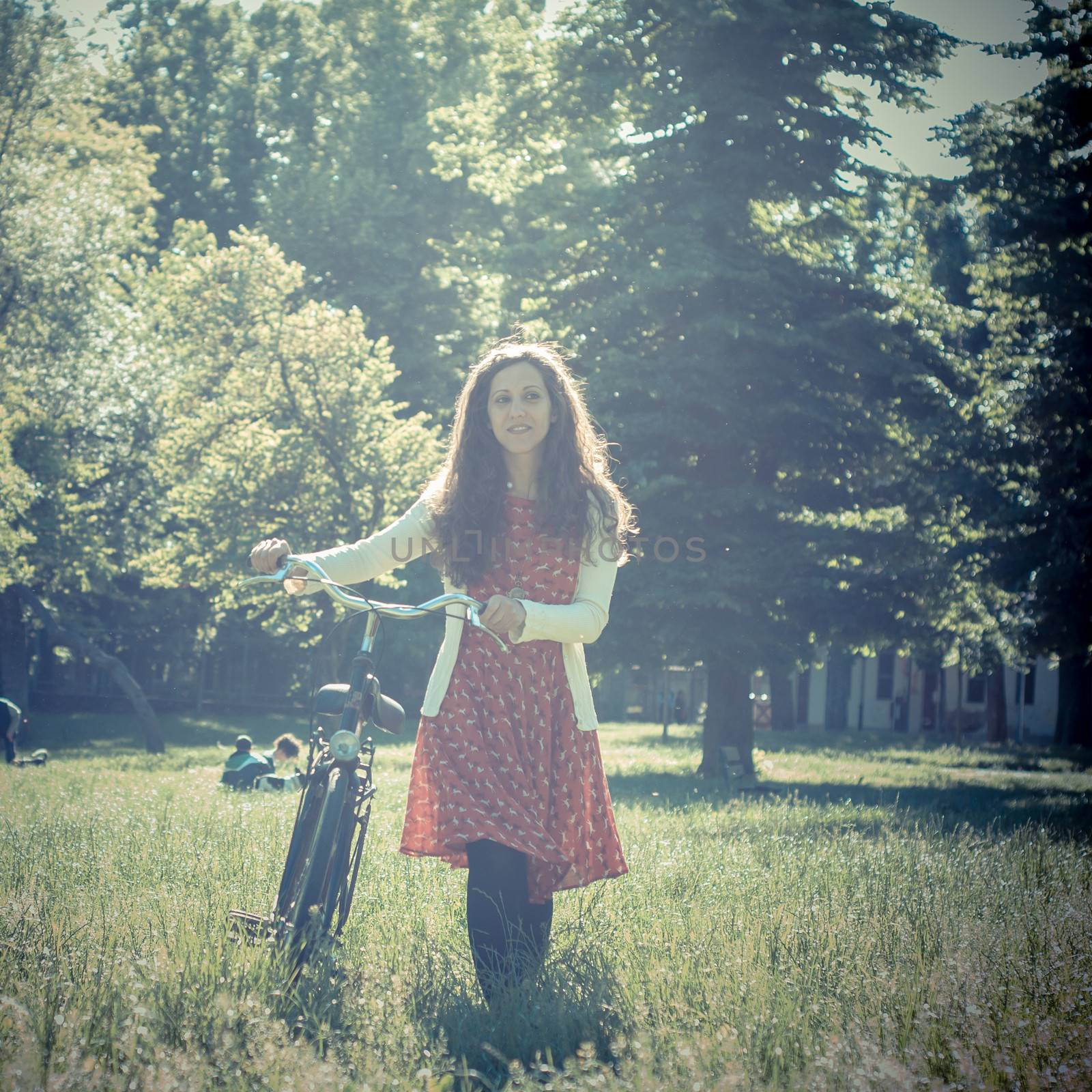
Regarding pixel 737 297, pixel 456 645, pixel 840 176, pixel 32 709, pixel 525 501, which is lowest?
pixel 32 709

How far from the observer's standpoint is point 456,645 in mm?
4184

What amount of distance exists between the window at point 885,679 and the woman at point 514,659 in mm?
42316

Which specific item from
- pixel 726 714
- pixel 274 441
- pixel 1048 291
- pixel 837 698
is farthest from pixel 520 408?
pixel 837 698

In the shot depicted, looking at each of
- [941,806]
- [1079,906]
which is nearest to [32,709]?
[941,806]

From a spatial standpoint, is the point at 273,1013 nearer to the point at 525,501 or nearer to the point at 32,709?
the point at 525,501

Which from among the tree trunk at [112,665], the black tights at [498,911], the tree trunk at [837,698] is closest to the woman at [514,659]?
the black tights at [498,911]

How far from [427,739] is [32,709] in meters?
34.5

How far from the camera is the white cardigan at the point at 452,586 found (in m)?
3.97

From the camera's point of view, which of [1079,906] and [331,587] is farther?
[1079,906]

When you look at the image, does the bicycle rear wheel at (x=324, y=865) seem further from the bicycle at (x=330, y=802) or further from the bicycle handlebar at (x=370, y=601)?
the bicycle handlebar at (x=370, y=601)

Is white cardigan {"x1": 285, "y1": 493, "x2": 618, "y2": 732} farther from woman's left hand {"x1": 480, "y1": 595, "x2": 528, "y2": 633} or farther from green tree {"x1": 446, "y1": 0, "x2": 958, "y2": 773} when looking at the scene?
green tree {"x1": 446, "y1": 0, "x2": 958, "y2": 773}

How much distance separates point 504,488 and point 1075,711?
28.9m

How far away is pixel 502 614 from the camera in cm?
353

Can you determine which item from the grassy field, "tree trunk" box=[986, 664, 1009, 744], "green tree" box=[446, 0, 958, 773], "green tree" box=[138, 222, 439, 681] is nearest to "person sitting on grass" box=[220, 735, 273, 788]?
the grassy field
